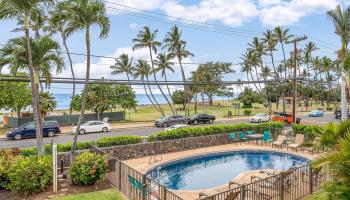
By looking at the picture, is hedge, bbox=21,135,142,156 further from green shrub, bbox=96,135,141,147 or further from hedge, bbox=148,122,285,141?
hedge, bbox=148,122,285,141

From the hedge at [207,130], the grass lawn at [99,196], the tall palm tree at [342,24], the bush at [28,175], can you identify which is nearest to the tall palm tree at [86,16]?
the bush at [28,175]

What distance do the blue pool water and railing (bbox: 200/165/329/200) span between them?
14.6 feet

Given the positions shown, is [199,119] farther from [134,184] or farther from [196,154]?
[134,184]

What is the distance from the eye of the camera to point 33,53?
47.5 ft

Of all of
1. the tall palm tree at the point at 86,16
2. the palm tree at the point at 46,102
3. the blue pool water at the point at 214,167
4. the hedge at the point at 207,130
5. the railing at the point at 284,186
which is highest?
the tall palm tree at the point at 86,16

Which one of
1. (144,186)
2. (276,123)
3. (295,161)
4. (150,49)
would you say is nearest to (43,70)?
(144,186)

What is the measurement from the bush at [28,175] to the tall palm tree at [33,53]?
4.76 meters

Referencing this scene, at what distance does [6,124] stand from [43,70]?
29.7 m

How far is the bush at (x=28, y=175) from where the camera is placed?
456 inches

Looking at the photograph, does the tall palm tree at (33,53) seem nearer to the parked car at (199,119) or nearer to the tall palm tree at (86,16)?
the tall palm tree at (86,16)

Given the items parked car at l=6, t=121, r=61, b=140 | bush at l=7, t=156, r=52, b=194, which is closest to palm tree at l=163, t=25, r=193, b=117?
parked car at l=6, t=121, r=61, b=140

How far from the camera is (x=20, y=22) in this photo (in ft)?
48.9

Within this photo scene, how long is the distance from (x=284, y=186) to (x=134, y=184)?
219 inches

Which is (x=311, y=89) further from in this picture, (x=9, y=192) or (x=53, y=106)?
(x=9, y=192)
